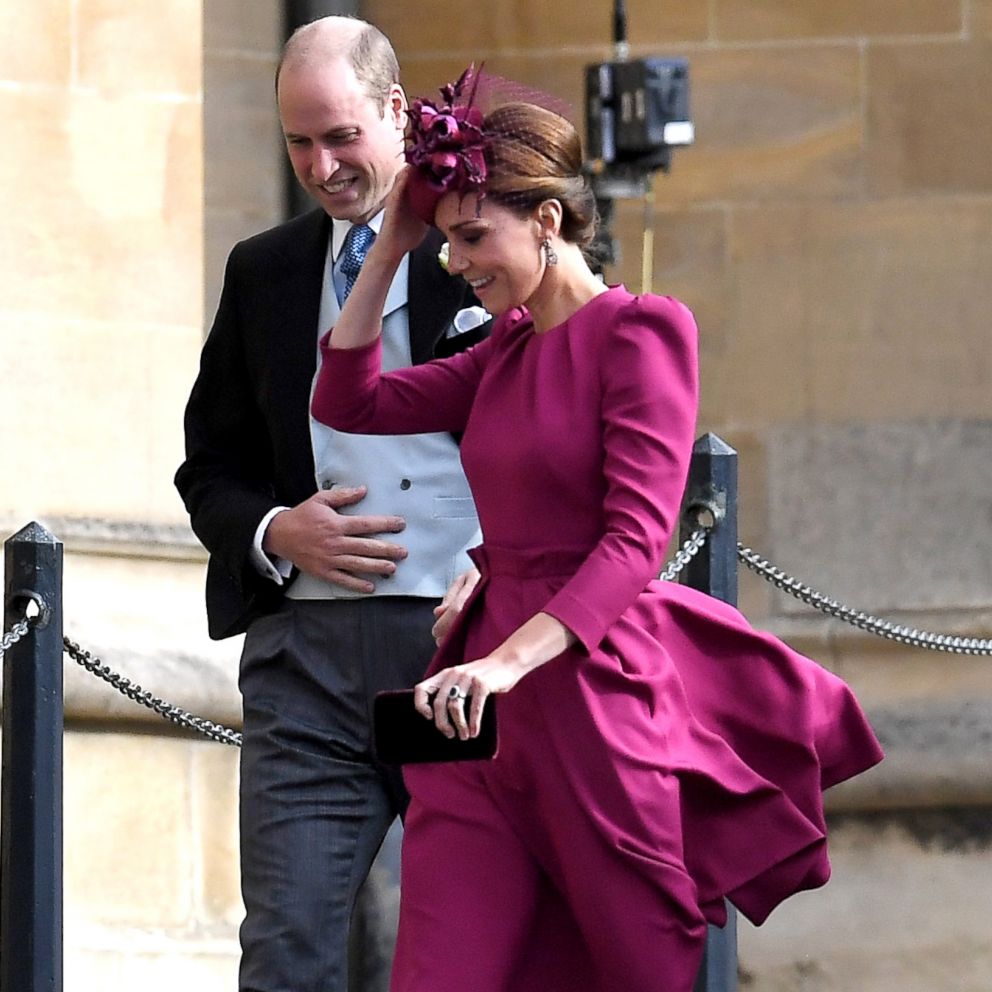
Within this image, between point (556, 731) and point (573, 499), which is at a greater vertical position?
point (573, 499)

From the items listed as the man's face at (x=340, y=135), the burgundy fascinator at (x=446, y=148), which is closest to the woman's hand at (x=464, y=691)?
the burgundy fascinator at (x=446, y=148)

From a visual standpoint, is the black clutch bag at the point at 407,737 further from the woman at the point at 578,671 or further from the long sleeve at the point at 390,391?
the long sleeve at the point at 390,391

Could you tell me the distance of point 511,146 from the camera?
324 centimetres

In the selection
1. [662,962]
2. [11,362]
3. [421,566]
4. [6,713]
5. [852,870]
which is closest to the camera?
[662,962]

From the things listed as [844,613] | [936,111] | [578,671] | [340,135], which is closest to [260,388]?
[340,135]

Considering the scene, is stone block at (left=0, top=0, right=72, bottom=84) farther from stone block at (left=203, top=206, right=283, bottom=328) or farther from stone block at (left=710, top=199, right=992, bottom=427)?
stone block at (left=710, top=199, right=992, bottom=427)

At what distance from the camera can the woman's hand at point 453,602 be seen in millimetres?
3430

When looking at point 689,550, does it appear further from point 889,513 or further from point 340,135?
point 889,513

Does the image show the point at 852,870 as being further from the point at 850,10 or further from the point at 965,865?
the point at 850,10

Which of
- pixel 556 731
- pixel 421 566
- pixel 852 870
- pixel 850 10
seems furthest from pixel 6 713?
pixel 850 10

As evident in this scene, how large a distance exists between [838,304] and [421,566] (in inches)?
138

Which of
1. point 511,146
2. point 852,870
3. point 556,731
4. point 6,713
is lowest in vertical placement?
point 852,870

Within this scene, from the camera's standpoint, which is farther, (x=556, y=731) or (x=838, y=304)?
(x=838, y=304)

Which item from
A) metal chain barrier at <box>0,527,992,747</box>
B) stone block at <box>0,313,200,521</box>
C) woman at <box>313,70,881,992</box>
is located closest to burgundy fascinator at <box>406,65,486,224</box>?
woman at <box>313,70,881,992</box>
